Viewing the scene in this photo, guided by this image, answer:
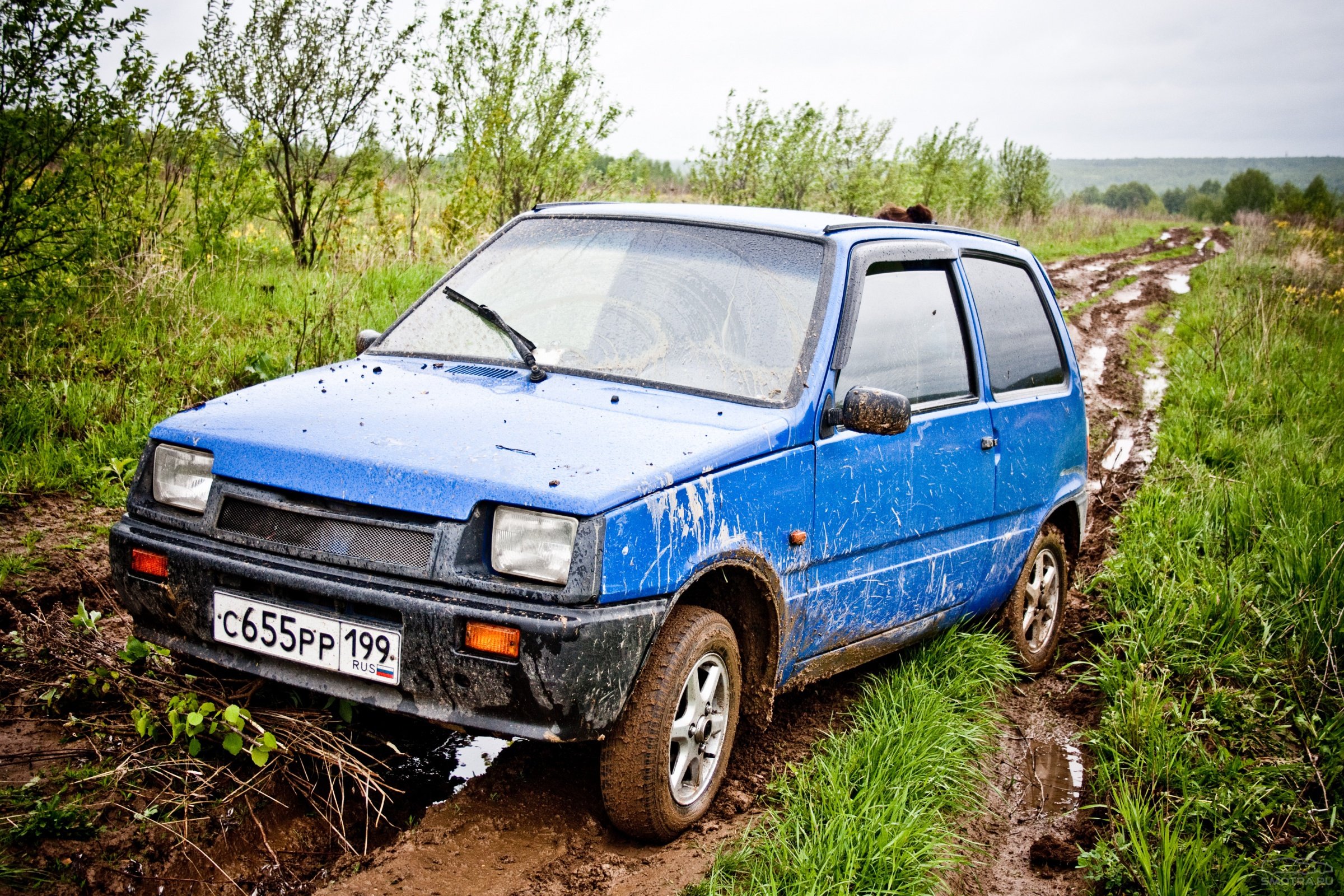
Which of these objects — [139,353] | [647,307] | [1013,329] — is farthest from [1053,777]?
[139,353]

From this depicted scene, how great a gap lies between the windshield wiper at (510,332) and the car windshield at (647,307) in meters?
0.02

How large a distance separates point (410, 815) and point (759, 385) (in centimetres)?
162

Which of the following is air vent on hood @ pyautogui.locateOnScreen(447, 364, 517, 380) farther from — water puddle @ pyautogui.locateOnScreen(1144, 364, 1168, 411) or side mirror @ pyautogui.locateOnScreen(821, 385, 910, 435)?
water puddle @ pyautogui.locateOnScreen(1144, 364, 1168, 411)

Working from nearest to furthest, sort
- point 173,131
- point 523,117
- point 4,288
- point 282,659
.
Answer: point 282,659 < point 4,288 < point 173,131 < point 523,117

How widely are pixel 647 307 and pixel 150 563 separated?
169 cm

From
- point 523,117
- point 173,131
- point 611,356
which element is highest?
point 523,117

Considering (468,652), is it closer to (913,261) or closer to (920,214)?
(913,261)

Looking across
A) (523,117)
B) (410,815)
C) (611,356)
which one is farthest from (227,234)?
(410,815)

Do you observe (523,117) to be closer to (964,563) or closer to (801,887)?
(964,563)

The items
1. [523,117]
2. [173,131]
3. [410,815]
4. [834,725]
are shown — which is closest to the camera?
[410,815]

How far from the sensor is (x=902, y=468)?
143 inches

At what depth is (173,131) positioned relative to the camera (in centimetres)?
783

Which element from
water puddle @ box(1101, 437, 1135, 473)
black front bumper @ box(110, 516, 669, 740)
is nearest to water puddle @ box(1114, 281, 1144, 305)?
water puddle @ box(1101, 437, 1135, 473)

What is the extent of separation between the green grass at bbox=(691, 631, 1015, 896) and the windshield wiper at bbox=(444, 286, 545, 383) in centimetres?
149
